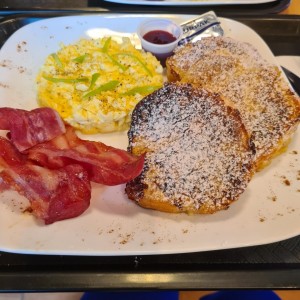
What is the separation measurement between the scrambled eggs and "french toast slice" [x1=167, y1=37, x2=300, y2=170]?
219mm

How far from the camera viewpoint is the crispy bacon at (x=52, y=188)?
1583 mm

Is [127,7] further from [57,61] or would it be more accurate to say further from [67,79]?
[67,79]

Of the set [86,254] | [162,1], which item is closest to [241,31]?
[162,1]

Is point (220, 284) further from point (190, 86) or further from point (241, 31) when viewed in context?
point (241, 31)

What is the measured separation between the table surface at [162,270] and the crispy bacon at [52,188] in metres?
0.21

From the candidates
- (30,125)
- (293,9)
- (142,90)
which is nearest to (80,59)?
(142,90)

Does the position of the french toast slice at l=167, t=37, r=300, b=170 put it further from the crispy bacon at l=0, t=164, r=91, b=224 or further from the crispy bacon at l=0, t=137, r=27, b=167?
the crispy bacon at l=0, t=137, r=27, b=167

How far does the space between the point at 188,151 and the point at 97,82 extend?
0.73m

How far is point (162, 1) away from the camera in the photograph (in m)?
2.78

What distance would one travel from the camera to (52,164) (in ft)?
5.71

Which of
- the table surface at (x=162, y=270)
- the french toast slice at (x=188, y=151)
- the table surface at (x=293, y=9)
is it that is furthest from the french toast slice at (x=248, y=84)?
the table surface at (x=293, y=9)

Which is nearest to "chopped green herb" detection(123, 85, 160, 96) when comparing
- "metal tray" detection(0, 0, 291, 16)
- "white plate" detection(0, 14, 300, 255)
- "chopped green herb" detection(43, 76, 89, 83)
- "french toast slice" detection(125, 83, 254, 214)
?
"french toast slice" detection(125, 83, 254, 214)

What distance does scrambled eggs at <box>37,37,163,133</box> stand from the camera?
199cm

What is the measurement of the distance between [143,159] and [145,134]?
191mm
